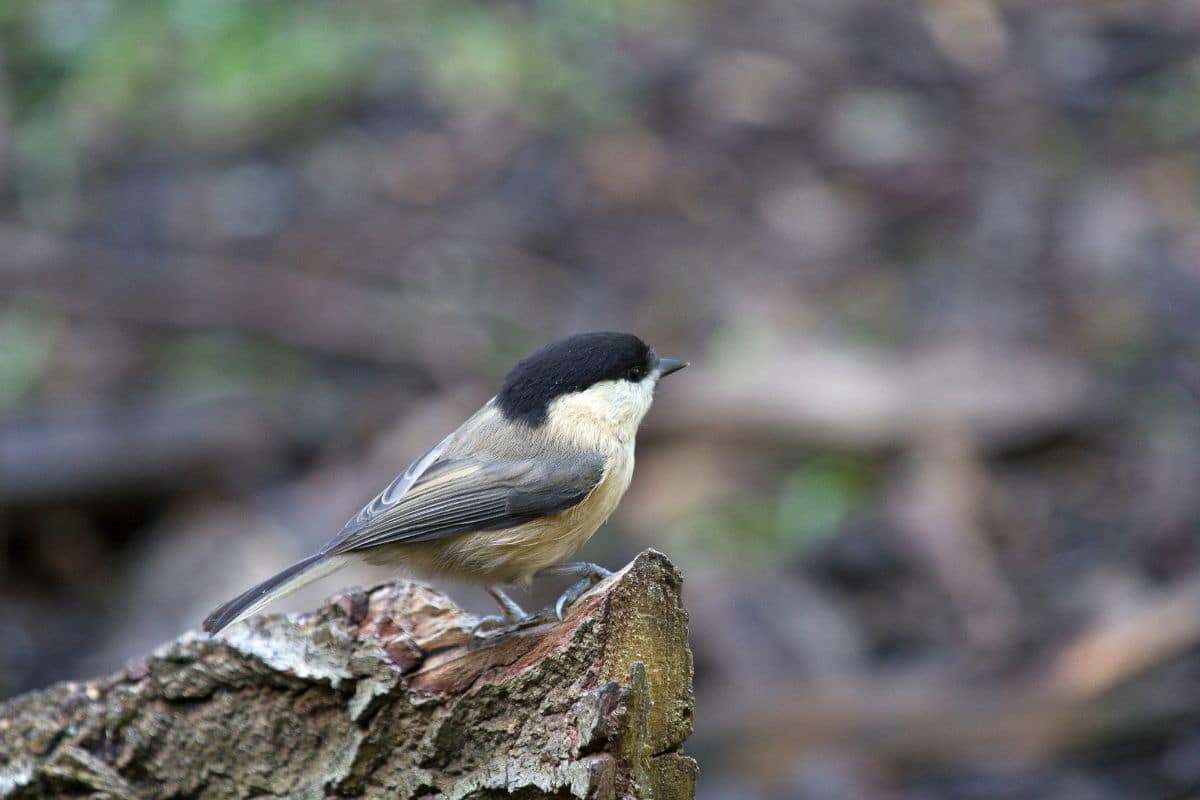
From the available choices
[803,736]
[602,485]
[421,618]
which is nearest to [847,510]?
[803,736]

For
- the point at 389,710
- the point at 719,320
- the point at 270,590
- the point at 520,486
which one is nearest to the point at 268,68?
the point at 719,320

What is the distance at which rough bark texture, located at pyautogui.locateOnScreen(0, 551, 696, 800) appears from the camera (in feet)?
7.86

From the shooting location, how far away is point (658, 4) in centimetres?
905

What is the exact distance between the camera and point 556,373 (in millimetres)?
3393

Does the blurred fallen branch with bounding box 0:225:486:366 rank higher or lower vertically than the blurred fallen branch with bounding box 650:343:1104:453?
higher

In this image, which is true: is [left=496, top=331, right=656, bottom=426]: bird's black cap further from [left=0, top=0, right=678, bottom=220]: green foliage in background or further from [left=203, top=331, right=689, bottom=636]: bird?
[left=0, top=0, right=678, bottom=220]: green foliage in background

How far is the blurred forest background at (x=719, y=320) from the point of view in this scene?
499cm

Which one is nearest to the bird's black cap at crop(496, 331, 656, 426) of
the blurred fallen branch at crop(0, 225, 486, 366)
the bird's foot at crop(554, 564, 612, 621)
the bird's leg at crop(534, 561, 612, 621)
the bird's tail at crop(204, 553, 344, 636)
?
the bird's leg at crop(534, 561, 612, 621)

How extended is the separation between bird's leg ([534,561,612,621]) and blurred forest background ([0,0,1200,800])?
1601mm

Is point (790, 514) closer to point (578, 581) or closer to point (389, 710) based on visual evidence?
point (578, 581)

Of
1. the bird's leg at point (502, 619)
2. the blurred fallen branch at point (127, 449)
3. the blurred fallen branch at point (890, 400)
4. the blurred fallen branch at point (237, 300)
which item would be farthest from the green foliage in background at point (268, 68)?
the bird's leg at point (502, 619)

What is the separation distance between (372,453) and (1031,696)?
2864mm

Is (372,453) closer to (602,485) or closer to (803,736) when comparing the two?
(803,736)

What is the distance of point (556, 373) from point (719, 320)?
3460 millimetres
